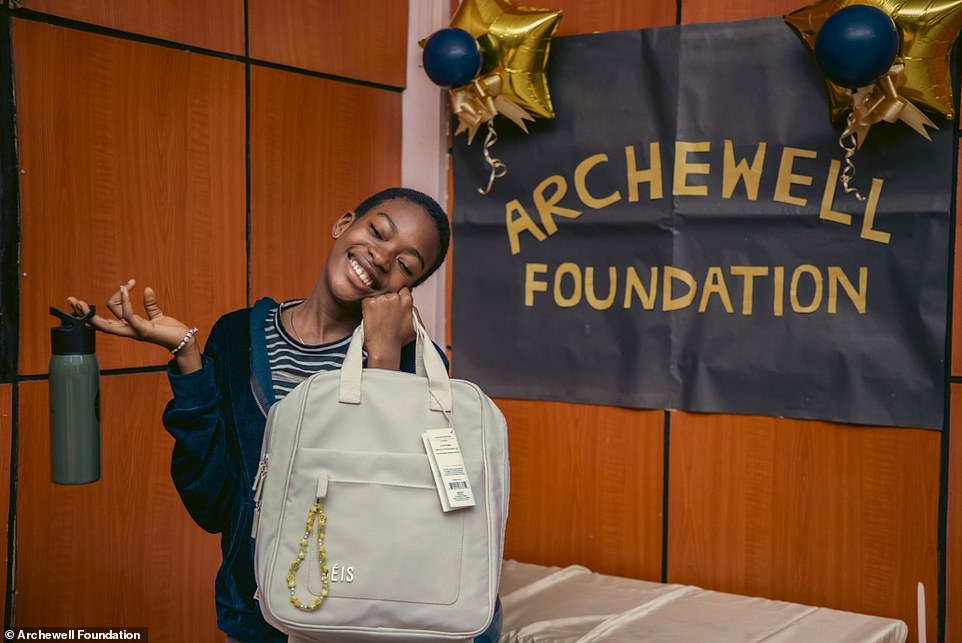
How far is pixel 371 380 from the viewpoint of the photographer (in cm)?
156

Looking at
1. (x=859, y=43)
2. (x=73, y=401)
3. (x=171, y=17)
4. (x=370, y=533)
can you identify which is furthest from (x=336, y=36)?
(x=370, y=533)

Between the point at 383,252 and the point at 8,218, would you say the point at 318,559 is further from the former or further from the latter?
the point at 8,218

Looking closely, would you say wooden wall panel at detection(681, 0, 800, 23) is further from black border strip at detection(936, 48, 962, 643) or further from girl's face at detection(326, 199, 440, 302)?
girl's face at detection(326, 199, 440, 302)

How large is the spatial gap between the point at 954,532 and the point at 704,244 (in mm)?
1085

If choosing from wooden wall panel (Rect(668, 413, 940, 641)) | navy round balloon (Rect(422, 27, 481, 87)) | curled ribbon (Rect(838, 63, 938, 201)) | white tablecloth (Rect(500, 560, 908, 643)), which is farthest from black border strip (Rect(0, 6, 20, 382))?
curled ribbon (Rect(838, 63, 938, 201))

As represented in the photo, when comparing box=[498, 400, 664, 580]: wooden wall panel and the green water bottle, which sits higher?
the green water bottle

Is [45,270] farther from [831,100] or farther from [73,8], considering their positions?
[831,100]

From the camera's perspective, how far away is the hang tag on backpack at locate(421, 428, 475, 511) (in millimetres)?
1513

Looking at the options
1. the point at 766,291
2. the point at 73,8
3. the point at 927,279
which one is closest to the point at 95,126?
the point at 73,8

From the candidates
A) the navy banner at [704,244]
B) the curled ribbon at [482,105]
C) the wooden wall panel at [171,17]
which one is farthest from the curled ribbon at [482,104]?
the wooden wall panel at [171,17]

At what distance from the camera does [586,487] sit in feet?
10.6

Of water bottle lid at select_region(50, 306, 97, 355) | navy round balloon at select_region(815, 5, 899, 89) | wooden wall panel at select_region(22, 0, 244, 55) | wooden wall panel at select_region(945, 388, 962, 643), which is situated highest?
wooden wall panel at select_region(22, 0, 244, 55)

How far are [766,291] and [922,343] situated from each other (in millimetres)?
458

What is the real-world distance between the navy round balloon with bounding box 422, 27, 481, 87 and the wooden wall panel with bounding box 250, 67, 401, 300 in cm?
40
